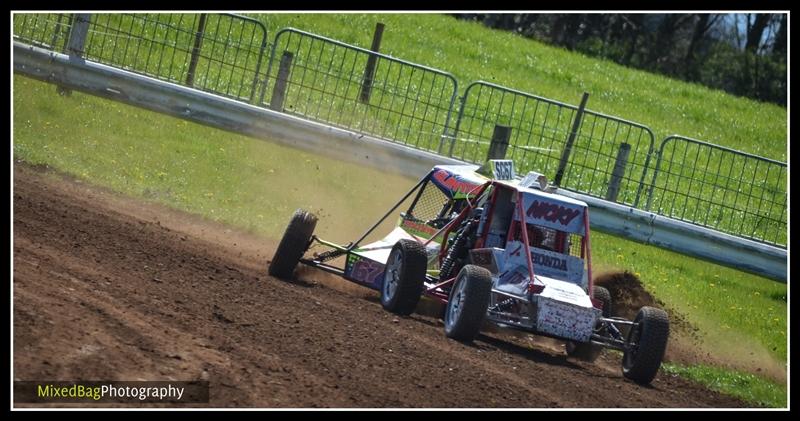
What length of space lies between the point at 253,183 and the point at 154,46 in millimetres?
2048

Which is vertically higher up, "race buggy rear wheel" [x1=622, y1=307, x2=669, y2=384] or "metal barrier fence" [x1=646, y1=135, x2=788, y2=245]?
"metal barrier fence" [x1=646, y1=135, x2=788, y2=245]

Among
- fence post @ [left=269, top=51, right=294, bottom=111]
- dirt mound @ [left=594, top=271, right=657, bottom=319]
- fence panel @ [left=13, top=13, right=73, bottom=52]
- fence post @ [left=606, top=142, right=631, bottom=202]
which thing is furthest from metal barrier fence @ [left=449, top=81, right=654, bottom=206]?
fence panel @ [left=13, top=13, right=73, bottom=52]

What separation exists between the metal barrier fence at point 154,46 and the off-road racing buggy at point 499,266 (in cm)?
374

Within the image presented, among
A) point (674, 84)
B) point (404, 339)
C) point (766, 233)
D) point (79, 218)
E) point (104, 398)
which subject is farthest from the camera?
point (674, 84)

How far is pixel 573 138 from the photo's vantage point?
540 inches

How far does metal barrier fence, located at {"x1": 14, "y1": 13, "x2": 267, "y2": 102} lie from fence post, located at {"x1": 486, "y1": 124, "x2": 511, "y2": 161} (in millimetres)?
2859

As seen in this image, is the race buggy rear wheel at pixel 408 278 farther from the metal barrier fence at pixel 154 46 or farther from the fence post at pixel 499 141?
the metal barrier fence at pixel 154 46

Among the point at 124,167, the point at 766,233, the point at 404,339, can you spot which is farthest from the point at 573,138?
the point at 404,339

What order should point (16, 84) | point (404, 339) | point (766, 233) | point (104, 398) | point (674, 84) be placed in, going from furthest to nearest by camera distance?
point (674, 84)
point (16, 84)
point (766, 233)
point (404, 339)
point (104, 398)

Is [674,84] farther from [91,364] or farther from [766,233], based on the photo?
[91,364]

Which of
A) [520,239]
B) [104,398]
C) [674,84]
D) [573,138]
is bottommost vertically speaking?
[104,398]

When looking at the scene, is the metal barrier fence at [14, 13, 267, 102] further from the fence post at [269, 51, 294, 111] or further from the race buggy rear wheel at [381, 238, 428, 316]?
the race buggy rear wheel at [381, 238, 428, 316]

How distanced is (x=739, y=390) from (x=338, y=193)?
5.73 metres

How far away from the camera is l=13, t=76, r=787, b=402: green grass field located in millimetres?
12922
